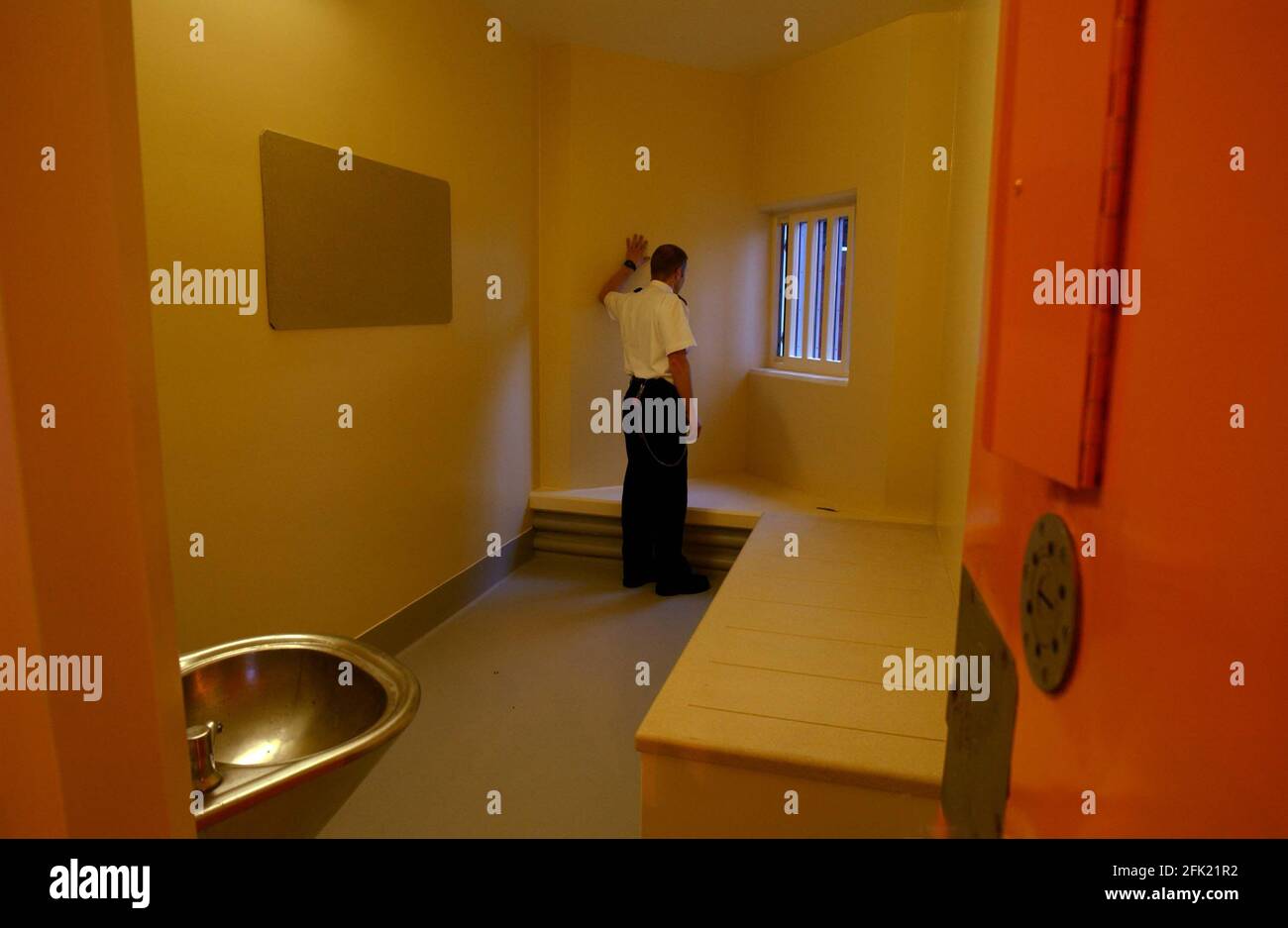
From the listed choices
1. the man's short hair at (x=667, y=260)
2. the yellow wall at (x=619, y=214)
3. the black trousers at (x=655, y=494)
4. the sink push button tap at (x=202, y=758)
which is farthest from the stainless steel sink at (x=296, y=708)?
the yellow wall at (x=619, y=214)

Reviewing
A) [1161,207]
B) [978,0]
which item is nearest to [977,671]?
[1161,207]

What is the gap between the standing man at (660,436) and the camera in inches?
146

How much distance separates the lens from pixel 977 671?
906 mm

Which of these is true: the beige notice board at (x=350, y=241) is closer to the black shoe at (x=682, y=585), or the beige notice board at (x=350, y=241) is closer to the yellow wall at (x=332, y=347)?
the yellow wall at (x=332, y=347)

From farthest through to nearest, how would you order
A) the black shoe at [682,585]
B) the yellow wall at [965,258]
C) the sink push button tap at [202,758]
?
1. the black shoe at [682,585]
2. the yellow wall at [965,258]
3. the sink push button tap at [202,758]

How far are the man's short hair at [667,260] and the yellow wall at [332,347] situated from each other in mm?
720

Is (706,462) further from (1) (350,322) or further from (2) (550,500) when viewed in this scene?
(1) (350,322)

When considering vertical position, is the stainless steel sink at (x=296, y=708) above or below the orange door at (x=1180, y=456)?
below

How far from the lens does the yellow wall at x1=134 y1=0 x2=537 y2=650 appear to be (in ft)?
7.05

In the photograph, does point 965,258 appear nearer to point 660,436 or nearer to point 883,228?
point 883,228

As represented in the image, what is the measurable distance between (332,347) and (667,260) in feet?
5.26

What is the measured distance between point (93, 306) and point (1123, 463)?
917mm

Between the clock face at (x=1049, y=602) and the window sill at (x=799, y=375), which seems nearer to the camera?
the clock face at (x=1049, y=602)
